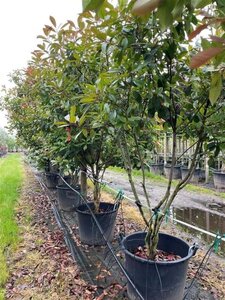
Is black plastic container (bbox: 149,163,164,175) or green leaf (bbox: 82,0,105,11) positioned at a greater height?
green leaf (bbox: 82,0,105,11)

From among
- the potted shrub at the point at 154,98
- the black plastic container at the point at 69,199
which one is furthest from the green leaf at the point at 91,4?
the black plastic container at the point at 69,199

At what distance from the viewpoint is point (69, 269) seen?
2.58m

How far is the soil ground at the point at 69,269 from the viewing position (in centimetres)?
223

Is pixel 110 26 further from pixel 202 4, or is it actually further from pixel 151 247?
pixel 151 247

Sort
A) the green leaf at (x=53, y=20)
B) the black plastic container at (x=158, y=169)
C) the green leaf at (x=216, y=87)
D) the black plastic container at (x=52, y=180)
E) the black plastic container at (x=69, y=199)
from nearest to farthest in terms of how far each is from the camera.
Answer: the green leaf at (x=216, y=87) < the green leaf at (x=53, y=20) < the black plastic container at (x=69, y=199) < the black plastic container at (x=52, y=180) < the black plastic container at (x=158, y=169)

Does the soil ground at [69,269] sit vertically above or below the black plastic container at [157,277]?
below

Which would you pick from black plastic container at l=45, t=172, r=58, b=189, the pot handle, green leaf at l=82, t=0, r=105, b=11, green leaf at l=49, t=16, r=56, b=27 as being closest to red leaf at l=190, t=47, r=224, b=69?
green leaf at l=82, t=0, r=105, b=11

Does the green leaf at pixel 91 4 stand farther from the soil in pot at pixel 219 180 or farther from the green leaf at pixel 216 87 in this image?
the soil in pot at pixel 219 180

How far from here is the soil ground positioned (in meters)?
2.23

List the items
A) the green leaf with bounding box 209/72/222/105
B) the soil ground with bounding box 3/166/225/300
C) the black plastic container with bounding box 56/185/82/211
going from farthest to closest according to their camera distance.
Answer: the black plastic container with bounding box 56/185/82/211
the soil ground with bounding box 3/166/225/300
the green leaf with bounding box 209/72/222/105

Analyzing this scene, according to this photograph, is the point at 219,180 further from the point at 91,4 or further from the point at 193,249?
the point at 91,4

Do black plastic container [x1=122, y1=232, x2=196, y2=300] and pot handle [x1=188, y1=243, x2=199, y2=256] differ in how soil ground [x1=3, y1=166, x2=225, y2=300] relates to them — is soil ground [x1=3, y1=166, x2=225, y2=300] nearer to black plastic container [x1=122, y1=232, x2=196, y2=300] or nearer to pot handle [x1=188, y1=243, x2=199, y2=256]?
black plastic container [x1=122, y1=232, x2=196, y2=300]

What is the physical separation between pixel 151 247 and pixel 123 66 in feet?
4.25

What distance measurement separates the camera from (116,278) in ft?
7.98
